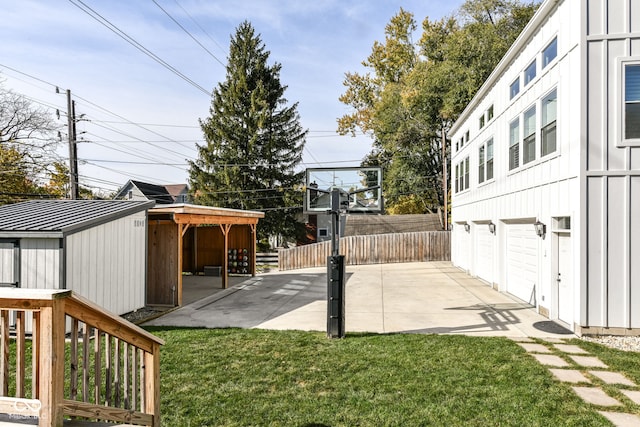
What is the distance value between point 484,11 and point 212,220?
77.2 ft

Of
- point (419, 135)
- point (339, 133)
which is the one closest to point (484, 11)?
point (419, 135)

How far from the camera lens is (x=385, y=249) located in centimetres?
1908

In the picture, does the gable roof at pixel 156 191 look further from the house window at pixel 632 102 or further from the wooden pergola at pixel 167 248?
the house window at pixel 632 102

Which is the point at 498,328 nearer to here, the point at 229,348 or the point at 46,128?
the point at 229,348

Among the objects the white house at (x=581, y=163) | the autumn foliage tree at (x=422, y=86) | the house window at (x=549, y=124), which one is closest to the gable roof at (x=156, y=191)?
the autumn foliage tree at (x=422, y=86)

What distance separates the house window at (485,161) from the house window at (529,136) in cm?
274

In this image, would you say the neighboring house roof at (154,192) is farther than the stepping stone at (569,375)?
Yes

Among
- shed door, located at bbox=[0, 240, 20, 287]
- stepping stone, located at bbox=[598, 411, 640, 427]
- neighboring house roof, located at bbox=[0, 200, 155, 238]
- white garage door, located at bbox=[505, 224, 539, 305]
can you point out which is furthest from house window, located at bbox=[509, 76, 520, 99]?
shed door, located at bbox=[0, 240, 20, 287]

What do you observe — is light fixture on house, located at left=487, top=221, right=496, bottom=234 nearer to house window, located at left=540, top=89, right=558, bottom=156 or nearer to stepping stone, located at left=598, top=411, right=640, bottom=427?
house window, located at left=540, top=89, right=558, bottom=156

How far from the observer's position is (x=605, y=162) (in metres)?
6.47

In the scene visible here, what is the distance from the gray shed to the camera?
22.4ft

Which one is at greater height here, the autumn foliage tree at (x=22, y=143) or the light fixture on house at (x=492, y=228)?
the autumn foliage tree at (x=22, y=143)

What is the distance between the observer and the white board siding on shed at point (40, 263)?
6.77 m

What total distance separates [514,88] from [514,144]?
56.0 inches
